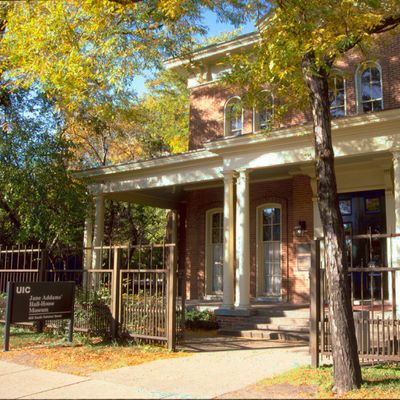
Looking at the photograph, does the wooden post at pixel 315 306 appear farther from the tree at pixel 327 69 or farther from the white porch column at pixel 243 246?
the white porch column at pixel 243 246

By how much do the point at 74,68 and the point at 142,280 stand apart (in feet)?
15.2

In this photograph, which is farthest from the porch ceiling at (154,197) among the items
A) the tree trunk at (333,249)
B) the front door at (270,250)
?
the tree trunk at (333,249)

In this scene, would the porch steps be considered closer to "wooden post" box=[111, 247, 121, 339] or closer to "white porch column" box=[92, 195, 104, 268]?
"wooden post" box=[111, 247, 121, 339]

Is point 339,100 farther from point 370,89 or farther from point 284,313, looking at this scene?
point 284,313

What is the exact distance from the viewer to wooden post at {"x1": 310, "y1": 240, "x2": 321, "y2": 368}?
307 inches

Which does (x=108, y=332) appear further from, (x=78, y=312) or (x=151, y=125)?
(x=151, y=125)

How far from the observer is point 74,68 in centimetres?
1036

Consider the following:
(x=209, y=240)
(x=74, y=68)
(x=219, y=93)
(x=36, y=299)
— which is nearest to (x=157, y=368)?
(x=36, y=299)

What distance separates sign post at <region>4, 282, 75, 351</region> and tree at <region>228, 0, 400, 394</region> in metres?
5.94

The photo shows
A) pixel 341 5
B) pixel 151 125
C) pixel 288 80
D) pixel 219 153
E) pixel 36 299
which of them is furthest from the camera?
pixel 151 125

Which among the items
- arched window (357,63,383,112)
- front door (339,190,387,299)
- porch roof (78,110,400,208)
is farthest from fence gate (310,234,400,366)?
arched window (357,63,383,112)

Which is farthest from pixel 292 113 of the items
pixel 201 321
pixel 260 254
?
pixel 201 321

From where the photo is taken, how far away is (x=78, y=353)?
920 centimetres

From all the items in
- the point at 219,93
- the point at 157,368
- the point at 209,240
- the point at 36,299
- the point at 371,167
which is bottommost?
the point at 157,368
